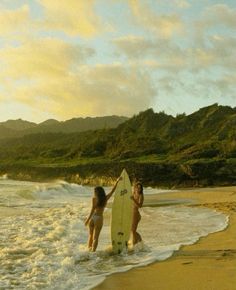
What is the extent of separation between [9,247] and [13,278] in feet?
9.77

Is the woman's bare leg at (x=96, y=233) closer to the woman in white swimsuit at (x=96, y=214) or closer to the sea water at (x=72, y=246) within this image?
the woman in white swimsuit at (x=96, y=214)

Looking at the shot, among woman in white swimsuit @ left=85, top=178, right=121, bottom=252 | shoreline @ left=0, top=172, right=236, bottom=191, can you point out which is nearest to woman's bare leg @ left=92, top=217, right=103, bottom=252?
woman in white swimsuit @ left=85, top=178, right=121, bottom=252

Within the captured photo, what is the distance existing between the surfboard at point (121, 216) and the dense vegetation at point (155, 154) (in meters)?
28.7

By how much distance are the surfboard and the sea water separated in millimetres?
263

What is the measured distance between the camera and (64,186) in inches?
1464

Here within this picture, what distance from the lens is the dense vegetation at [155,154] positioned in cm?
4331

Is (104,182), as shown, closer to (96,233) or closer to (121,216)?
(121,216)

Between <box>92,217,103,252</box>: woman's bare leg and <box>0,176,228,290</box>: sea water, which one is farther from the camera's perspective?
<box>92,217,103,252</box>: woman's bare leg

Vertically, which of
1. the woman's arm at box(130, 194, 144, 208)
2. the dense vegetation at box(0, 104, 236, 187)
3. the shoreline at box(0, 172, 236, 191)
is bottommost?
the woman's arm at box(130, 194, 144, 208)

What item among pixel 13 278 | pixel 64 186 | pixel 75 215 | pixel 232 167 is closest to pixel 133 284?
pixel 13 278

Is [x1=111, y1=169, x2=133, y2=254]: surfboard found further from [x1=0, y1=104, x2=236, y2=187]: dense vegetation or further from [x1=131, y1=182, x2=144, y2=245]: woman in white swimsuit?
[x1=0, y1=104, x2=236, y2=187]: dense vegetation

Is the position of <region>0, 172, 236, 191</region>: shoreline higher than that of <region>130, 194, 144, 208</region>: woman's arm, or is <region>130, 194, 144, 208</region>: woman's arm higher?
<region>0, 172, 236, 191</region>: shoreline

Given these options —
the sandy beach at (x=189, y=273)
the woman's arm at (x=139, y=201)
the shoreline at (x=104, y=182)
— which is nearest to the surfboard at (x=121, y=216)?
the woman's arm at (x=139, y=201)

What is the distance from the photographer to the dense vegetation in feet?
142
